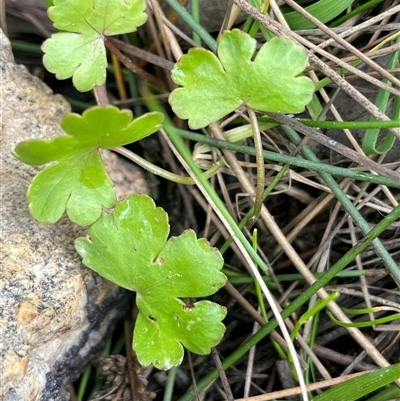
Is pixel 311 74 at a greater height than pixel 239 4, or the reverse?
pixel 239 4

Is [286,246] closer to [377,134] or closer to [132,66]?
[377,134]

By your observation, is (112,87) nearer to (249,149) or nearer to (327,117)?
(249,149)

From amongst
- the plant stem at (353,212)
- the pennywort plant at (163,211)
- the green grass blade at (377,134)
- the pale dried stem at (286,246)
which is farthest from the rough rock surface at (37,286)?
the green grass blade at (377,134)

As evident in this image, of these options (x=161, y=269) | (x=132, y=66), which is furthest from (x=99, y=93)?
(x=161, y=269)

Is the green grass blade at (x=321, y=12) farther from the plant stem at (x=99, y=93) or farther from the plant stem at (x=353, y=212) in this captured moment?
the plant stem at (x=99, y=93)

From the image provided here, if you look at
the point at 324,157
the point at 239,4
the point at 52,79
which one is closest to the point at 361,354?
the point at 324,157

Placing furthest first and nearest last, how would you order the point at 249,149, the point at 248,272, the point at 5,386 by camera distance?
the point at 248,272 → the point at 249,149 → the point at 5,386
